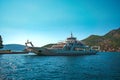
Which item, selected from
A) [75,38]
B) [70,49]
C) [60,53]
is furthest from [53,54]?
[75,38]

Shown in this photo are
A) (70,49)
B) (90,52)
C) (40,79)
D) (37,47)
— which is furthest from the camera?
(90,52)

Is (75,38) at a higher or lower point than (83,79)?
higher

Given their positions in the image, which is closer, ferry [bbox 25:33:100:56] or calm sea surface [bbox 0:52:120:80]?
calm sea surface [bbox 0:52:120:80]

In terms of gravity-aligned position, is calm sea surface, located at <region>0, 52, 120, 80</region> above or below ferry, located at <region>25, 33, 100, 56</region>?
below

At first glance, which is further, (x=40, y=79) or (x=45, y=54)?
(x=45, y=54)

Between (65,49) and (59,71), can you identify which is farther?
(65,49)

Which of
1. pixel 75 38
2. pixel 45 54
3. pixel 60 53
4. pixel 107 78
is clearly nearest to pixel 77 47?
pixel 75 38

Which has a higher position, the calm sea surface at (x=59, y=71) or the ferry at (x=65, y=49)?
the ferry at (x=65, y=49)

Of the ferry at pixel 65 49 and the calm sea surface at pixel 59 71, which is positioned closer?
the calm sea surface at pixel 59 71

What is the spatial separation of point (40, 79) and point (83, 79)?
707cm

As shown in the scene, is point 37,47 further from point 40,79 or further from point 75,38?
point 40,79

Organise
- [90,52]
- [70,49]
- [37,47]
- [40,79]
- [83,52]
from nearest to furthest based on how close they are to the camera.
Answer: [40,79]
[37,47]
[70,49]
[83,52]
[90,52]

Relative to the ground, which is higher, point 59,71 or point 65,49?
point 65,49

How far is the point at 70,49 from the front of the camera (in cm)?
11981
